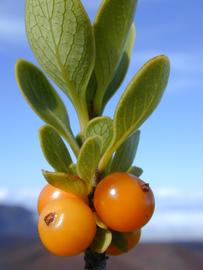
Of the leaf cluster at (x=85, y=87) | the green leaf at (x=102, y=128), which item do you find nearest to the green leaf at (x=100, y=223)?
the leaf cluster at (x=85, y=87)

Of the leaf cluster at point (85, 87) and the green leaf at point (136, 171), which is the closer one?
the leaf cluster at point (85, 87)

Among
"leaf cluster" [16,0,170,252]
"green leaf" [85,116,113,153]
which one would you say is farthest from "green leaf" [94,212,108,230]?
"green leaf" [85,116,113,153]

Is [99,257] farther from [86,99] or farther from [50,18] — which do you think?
[50,18]

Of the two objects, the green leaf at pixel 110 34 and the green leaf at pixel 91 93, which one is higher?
the green leaf at pixel 110 34

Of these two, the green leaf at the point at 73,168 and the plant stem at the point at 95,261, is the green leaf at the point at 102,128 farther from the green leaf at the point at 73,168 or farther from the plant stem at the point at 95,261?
the plant stem at the point at 95,261

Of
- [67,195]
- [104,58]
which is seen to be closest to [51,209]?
[67,195]

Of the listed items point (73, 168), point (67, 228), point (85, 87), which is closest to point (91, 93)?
point (85, 87)

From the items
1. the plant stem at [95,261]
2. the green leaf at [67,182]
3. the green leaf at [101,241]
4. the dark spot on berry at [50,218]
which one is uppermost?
the green leaf at [67,182]

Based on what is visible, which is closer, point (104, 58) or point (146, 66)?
point (146, 66)
